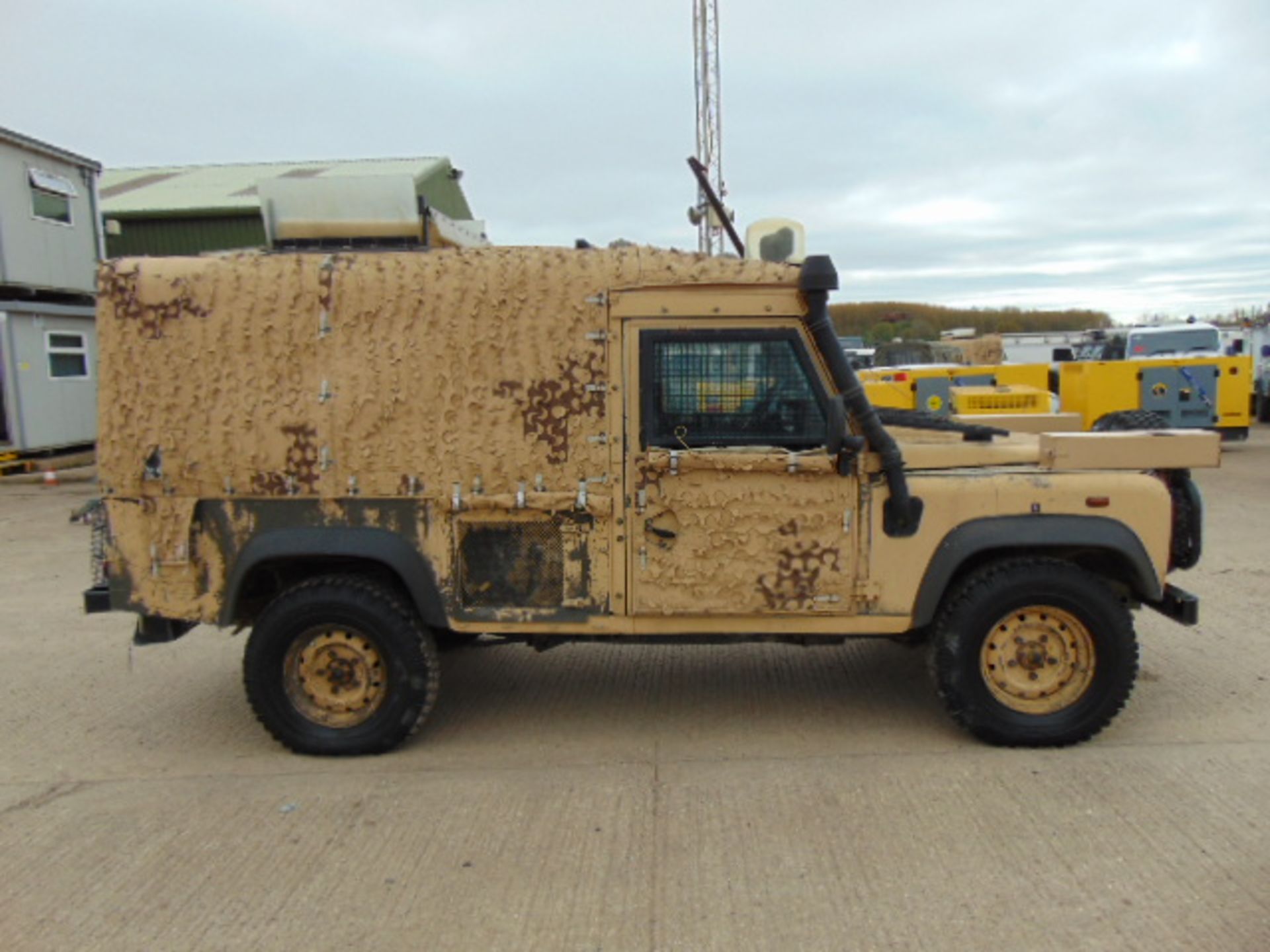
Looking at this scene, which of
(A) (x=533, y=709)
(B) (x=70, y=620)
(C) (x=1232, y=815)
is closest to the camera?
(C) (x=1232, y=815)

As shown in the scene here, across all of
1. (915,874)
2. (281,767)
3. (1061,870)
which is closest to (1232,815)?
(1061,870)

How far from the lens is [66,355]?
15.4 meters

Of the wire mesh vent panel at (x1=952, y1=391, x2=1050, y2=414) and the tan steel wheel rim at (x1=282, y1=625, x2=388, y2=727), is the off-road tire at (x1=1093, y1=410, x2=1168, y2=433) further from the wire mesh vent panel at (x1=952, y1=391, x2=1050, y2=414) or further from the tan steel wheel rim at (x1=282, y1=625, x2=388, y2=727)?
the wire mesh vent panel at (x1=952, y1=391, x2=1050, y2=414)

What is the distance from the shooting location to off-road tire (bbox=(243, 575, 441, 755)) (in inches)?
162

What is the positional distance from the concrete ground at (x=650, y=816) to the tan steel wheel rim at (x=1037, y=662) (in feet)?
0.75

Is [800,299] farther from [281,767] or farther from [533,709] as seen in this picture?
[281,767]

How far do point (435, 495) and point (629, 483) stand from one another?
2.71 feet

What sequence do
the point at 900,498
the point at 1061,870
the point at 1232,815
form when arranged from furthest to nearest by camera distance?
1. the point at 900,498
2. the point at 1232,815
3. the point at 1061,870

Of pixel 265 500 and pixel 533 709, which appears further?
pixel 533 709

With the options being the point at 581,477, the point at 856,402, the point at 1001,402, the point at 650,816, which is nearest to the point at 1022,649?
the point at 856,402

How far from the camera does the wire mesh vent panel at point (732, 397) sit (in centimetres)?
396

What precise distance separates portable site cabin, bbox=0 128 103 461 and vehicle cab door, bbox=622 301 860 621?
1291 centimetres

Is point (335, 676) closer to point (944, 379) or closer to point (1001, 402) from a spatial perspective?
point (1001, 402)

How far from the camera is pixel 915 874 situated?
317 centimetres
